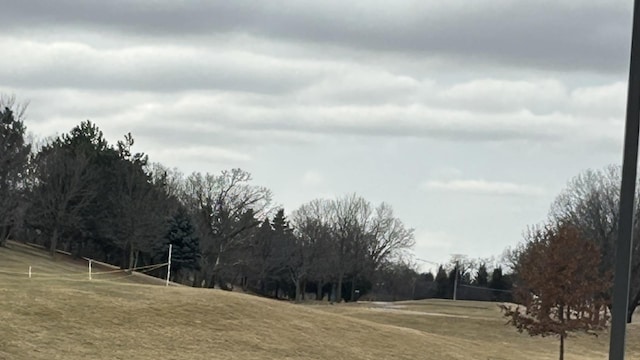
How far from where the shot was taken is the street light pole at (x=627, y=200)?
277 inches

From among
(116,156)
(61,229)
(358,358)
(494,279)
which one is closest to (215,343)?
(358,358)

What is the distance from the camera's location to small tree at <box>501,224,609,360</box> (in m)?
33.5

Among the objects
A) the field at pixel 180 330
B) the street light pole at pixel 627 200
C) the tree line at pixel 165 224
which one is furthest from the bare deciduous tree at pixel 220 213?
the street light pole at pixel 627 200

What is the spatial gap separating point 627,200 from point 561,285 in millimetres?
27251

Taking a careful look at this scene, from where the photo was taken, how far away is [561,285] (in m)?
33.5

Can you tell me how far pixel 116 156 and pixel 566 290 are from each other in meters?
53.0

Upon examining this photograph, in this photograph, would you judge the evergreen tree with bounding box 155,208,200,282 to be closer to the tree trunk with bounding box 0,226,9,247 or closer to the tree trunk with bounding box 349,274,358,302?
the tree trunk with bounding box 0,226,9,247

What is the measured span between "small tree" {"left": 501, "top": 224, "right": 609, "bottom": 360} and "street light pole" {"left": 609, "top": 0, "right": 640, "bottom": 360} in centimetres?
2694

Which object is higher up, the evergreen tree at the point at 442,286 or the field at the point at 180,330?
the evergreen tree at the point at 442,286

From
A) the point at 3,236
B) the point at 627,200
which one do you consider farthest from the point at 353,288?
the point at 627,200

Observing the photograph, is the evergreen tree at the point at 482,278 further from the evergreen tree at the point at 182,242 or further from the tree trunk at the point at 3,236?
the tree trunk at the point at 3,236

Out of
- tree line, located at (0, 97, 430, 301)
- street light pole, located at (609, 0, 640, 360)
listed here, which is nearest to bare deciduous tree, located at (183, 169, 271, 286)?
tree line, located at (0, 97, 430, 301)

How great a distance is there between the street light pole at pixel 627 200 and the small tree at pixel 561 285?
26.9 meters

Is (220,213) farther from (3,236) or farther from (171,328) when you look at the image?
(171,328)
